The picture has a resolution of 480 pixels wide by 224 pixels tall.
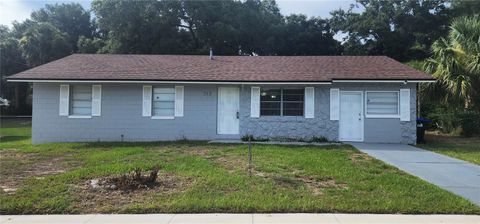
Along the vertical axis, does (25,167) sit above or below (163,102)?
below

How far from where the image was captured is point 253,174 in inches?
362

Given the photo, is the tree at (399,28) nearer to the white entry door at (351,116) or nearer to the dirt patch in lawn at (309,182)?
the white entry door at (351,116)

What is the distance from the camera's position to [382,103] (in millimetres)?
16859

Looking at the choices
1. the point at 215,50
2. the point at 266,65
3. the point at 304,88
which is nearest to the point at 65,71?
the point at 266,65

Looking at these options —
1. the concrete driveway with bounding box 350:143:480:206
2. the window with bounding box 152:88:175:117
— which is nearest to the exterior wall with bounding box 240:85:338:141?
the concrete driveway with bounding box 350:143:480:206

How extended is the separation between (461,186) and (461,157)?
15.5 feet

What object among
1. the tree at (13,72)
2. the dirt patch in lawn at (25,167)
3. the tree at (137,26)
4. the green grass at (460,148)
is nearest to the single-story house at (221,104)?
the green grass at (460,148)

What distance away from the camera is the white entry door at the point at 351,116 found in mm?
16922

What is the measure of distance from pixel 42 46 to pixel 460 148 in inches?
1333

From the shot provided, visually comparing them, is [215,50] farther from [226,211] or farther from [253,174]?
[226,211]

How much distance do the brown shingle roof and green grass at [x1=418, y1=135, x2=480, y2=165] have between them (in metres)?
2.70

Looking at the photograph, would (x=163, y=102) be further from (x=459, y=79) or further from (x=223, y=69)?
(x=459, y=79)

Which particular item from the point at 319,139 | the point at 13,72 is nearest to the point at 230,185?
the point at 319,139
